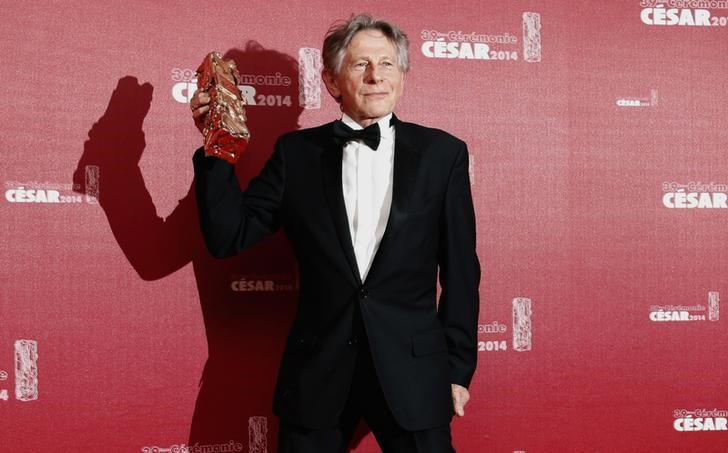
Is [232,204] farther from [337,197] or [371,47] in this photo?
[371,47]

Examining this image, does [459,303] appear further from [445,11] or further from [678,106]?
[678,106]

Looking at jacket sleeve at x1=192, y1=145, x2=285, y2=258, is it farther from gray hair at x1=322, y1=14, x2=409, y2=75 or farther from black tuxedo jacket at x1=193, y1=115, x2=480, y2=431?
gray hair at x1=322, y1=14, x2=409, y2=75

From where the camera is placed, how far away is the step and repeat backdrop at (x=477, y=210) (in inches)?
83.7

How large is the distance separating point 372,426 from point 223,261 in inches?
32.2

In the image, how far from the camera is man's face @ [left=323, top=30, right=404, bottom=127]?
5.76ft

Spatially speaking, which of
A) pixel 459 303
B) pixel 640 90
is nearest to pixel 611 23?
pixel 640 90

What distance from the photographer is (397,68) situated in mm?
1812

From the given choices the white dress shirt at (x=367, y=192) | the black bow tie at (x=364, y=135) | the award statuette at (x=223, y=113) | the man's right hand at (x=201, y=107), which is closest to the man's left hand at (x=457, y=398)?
the white dress shirt at (x=367, y=192)

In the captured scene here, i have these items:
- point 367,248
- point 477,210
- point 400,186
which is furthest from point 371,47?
point 477,210

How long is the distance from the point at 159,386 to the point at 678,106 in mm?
2069

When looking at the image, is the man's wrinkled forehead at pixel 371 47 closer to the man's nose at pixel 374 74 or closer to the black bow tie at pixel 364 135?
the man's nose at pixel 374 74

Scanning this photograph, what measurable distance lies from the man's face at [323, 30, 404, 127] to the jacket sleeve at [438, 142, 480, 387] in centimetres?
26

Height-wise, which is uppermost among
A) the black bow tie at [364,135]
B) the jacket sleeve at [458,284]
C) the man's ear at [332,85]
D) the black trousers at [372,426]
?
the man's ear at [332,85]

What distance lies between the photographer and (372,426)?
1697 mm
